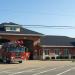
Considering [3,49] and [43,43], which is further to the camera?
[43,43]

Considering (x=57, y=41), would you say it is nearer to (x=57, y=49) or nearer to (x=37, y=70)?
(x=57, y=49)

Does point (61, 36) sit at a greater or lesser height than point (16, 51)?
greater

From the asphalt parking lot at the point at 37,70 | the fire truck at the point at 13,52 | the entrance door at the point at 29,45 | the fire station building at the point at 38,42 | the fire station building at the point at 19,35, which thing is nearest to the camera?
the asphalt parking lot at the point at 37,70

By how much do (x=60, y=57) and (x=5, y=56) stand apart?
73.6 ft

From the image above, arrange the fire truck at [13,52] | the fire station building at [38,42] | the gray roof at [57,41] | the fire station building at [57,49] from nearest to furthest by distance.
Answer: the fire truck at [13,52]
the fire station building at [38,42]
the fire station building at [57,49]
the gray roof at [57,41]

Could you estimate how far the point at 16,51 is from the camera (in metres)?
43.2

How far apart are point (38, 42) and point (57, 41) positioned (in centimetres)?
534

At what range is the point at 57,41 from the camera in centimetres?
6731

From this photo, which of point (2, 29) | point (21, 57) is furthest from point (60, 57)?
point (21, 57)

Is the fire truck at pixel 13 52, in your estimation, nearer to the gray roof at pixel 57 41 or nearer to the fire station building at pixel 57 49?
the fire station building at pixel 57 49

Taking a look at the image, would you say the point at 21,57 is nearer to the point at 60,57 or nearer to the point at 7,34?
the point at 7,34

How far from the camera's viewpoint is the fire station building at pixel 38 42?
6144 cm

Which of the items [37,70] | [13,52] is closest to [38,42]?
[13,52]

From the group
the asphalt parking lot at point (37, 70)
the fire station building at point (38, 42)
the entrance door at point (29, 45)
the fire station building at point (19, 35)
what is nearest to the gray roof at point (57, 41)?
the fire station building at point (38, 42)
